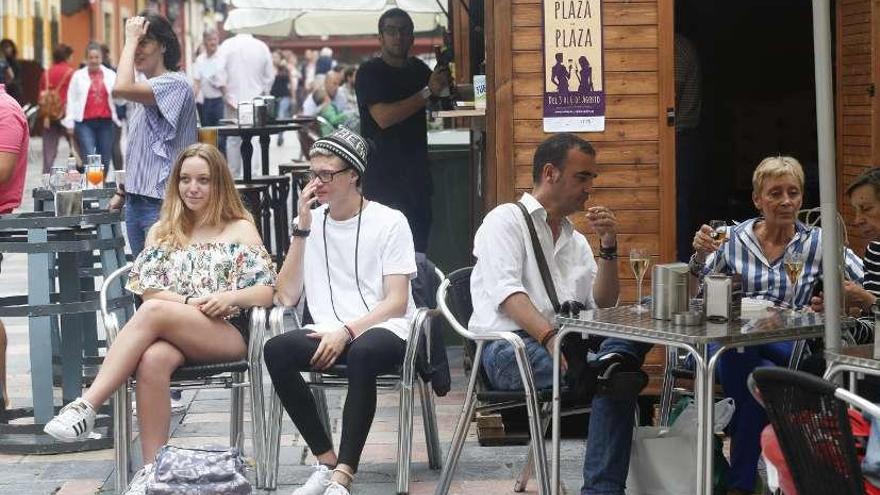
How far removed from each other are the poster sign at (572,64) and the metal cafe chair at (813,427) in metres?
3.10

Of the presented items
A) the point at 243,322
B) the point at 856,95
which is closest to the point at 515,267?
the point at 243,322

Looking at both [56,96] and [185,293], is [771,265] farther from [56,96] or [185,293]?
[56,96]

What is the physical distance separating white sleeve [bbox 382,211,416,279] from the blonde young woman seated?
480mm

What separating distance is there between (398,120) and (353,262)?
285cm

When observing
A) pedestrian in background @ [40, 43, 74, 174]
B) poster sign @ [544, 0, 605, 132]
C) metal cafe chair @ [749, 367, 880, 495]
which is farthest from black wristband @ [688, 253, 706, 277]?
pedestrian in background @ [40, 43, 74, 174]

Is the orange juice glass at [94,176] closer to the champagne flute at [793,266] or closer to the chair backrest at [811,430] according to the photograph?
the champagne flute at [793,266]

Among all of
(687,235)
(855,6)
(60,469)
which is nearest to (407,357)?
(60,469)

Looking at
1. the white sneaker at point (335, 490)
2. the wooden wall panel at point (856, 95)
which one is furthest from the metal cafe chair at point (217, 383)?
the wooden wall panel at point (856, 95)

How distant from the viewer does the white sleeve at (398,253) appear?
5.80 m

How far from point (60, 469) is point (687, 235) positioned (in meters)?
4.16

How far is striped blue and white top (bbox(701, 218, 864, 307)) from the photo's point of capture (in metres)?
5.54

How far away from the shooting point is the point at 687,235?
908 cm

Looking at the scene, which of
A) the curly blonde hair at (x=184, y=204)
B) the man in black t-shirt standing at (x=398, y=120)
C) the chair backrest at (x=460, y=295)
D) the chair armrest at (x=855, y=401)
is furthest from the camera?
the man in black t-shirt standing at (x=398, y=120)

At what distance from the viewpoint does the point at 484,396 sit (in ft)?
17.2
